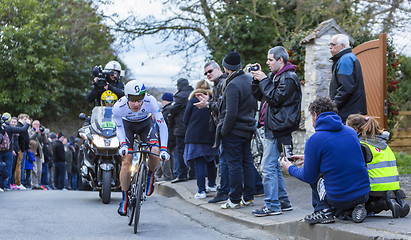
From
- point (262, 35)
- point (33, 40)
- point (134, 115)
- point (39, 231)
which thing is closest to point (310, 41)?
point (134, 115)

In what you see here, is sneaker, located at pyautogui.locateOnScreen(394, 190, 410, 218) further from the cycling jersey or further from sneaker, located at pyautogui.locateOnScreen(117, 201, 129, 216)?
sneaker, located at pyautogui.locateOnScreen(117, 201, 129, 216)

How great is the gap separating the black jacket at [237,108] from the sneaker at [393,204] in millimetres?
2667

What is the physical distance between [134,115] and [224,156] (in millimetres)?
1877

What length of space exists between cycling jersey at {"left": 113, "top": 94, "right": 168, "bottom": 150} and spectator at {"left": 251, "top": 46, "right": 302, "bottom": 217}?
128cm

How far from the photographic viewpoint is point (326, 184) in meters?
6.45

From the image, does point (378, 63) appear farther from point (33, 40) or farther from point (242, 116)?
point (33, 40)

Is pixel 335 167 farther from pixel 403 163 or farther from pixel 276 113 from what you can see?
pixel 403 163

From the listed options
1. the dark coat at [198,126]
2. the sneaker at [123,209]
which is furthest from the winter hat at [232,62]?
the sneaker at [123,209]

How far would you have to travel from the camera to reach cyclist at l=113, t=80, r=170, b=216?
8.20 metres

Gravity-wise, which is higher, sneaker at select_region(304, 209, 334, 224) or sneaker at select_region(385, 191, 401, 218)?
sneaker at select_region(385, 191, 401, 218)

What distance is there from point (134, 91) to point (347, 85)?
266cm

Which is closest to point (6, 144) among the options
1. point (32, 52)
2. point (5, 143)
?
point (5, 143)

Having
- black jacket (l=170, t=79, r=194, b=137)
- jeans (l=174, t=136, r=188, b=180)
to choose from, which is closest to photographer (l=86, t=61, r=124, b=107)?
black jacket (l=170, t=79, r=194, b=137)

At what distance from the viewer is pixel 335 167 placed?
6336 mm
